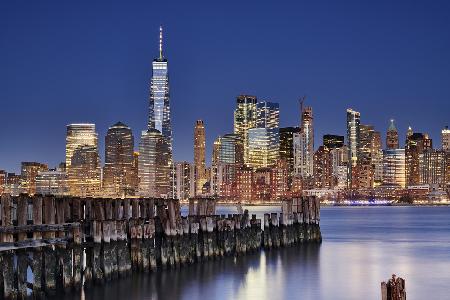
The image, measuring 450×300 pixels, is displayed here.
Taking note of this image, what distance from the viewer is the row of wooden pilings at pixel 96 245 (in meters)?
26.7

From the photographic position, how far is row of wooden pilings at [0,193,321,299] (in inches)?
1052

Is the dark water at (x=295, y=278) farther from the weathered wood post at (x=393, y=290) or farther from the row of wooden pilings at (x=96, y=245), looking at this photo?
the weathered wood post at (x=393, y=290)

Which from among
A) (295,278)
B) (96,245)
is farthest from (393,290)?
(295,278)

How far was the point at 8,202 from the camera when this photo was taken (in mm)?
28547

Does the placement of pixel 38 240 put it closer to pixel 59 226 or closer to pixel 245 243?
pixel 59 226

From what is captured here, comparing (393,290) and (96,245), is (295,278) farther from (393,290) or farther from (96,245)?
(393,290)

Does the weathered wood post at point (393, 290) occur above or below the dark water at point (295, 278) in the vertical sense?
above

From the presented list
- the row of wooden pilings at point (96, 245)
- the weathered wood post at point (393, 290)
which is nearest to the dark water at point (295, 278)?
the row of wooden pilings at point (96, 245)

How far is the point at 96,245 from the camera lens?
1191 inches

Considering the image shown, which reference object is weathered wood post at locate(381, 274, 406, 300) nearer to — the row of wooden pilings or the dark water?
the row of wooden pilings

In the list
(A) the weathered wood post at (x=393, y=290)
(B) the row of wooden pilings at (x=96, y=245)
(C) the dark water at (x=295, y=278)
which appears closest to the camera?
(A) the weathered wood post at (x=393, y=290)

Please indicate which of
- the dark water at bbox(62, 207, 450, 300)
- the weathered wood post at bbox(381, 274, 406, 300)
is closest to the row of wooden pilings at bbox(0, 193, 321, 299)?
the dark water at bbox(62, 207, 450, 300)

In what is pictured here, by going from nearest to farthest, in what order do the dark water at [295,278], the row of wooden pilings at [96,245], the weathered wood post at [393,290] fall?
the weathered wood post at [393,290] → the row of wooden pilings at [96,245] → the dark water at [295,278]

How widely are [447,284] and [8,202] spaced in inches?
845
